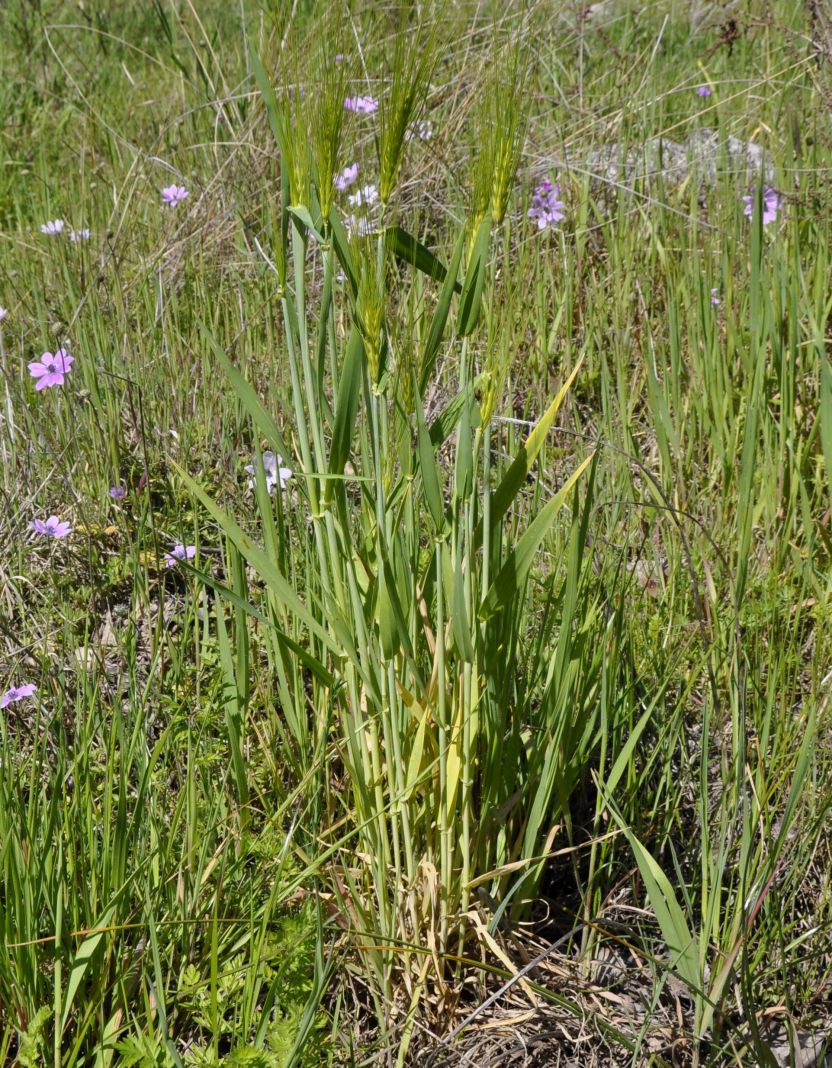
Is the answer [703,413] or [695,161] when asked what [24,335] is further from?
[695,161]

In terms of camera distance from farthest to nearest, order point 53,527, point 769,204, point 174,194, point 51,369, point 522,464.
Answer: point 174,194 → point 769,204 → point 51,369 → point 53,527 → point 522,464

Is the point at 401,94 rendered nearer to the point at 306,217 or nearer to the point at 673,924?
the point at 306,217

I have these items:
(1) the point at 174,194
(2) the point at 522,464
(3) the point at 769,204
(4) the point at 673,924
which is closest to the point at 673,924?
(4) the point at 673,924

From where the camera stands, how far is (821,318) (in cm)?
229

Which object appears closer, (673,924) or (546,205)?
(673,924)

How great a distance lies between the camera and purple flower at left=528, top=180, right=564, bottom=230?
8.93 feet

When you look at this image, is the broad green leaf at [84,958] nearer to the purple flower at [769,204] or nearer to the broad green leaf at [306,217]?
the broad green leaf at [306,217]

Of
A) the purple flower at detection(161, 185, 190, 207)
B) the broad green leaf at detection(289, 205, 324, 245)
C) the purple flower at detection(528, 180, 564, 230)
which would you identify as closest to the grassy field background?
the broad green leaf at detection(289, 205, 324, 245)

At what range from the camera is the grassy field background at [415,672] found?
1.12 meters

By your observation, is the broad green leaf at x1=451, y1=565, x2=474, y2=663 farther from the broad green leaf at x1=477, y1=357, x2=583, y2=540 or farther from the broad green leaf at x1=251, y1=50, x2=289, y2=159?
the broad green leaf at x1=251, y1=50, x2=289, y2=159

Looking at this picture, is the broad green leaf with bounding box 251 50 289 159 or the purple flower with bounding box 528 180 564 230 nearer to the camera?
the broad green leaf with bounding box 251 50 289 159

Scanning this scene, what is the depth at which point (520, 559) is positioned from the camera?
1.16m

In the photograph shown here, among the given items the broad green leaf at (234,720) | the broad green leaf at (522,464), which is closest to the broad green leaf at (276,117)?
the broad green leaf at (522,464)

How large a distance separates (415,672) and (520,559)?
17 cm
